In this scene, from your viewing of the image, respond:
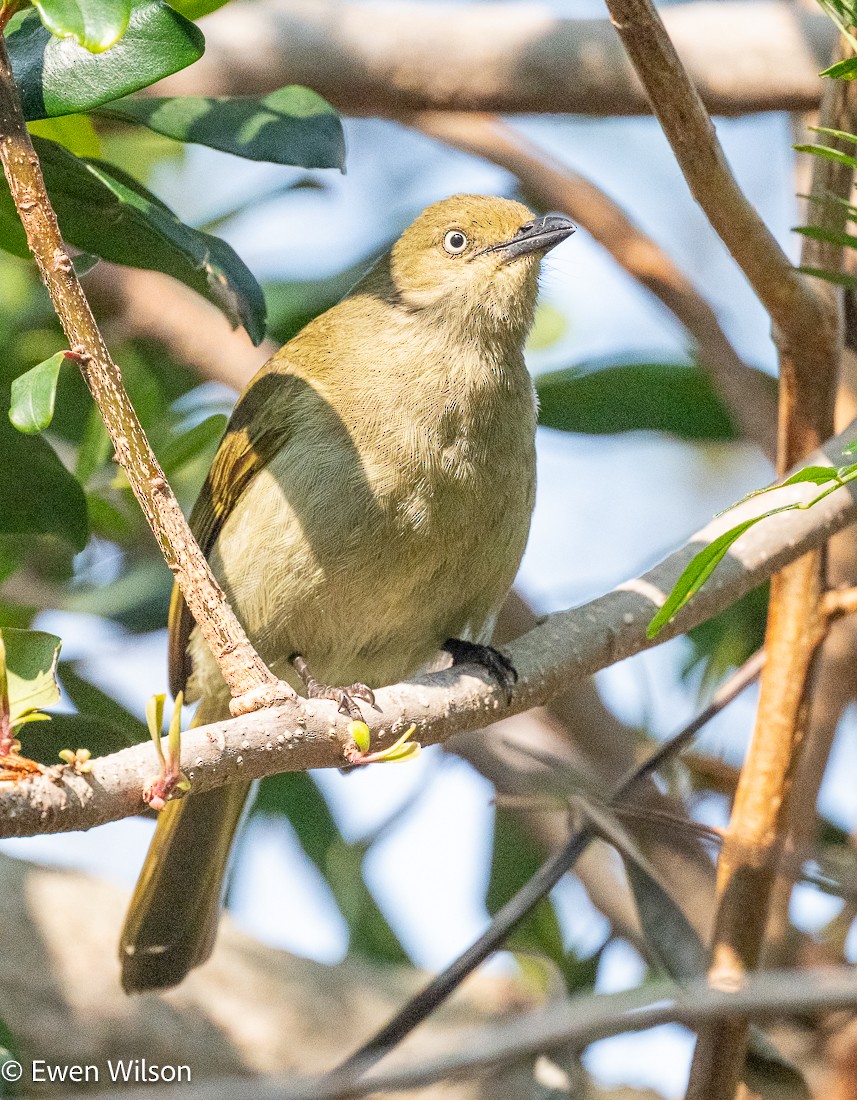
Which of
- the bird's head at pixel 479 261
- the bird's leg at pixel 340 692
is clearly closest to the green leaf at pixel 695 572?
the bird's leg at pixel 340 692

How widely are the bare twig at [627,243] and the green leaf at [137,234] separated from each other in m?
1.67

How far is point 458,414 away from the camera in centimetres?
327

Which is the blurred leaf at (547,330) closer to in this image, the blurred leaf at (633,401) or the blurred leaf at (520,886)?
the blurred leaf at (633,401)

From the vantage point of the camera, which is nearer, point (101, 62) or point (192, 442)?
point (101, 62)

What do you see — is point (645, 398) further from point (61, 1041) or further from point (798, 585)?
point (61, 1041)

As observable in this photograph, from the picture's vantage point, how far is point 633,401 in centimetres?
409

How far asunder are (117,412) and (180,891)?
79.3 inches

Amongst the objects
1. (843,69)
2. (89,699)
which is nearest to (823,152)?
(843,69)

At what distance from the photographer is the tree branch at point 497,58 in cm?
407

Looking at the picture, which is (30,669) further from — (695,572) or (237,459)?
(237,459)

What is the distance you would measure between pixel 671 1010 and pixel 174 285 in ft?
12.5

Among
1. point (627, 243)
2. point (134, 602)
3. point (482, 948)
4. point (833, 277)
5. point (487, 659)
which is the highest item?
point (627, 243)

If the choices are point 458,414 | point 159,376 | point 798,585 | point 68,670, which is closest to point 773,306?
point 798,585

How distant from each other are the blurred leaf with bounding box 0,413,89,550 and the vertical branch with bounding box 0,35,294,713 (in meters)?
0.90
